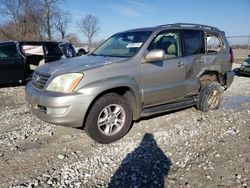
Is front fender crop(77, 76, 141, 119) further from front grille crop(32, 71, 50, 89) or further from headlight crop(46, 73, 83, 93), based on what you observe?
front grille crop(32, 71, 50, 89)

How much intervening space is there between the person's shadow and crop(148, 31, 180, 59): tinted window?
1.90 meters

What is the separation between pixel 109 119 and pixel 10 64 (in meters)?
6.28

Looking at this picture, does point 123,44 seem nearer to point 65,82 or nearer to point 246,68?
point 65,82

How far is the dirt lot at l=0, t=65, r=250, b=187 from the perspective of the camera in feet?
11.8

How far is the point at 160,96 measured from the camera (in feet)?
17.7

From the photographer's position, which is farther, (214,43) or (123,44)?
(214,43)

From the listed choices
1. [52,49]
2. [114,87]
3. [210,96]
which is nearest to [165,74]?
[114,87]

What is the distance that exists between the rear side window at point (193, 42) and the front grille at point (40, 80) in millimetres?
2805

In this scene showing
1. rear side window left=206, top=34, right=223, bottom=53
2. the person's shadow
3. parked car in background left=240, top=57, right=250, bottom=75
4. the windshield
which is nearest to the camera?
the person's shadow

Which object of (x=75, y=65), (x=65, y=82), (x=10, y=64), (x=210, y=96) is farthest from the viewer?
(x=10, y=64)

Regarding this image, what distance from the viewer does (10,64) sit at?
9.80 metres

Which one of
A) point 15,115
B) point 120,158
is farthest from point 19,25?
point 120,158

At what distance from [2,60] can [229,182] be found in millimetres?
8385

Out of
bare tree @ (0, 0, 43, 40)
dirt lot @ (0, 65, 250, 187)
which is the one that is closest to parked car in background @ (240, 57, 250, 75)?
dirt lot @ (0, 65, 250, 187)
